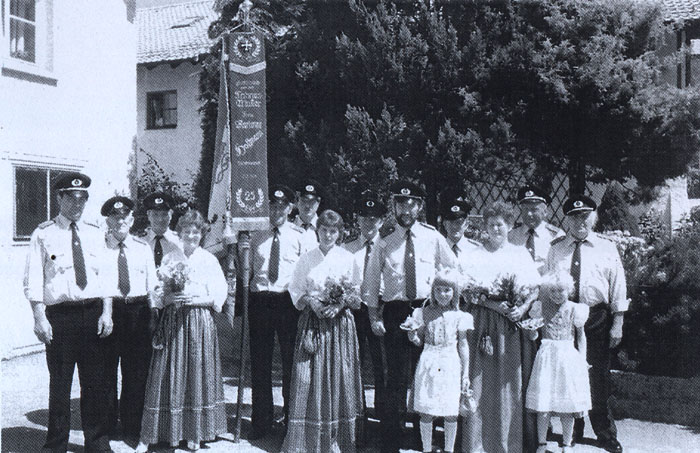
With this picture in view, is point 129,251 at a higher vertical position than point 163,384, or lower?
higher

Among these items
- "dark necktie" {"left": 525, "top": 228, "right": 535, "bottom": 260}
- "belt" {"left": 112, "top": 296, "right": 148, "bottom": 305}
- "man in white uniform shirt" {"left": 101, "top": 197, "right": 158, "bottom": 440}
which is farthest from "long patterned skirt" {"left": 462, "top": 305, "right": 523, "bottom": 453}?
"belt" {"left": 112, "top": 296, "right": 148, "bottom": 305}

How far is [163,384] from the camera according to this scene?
6.12m

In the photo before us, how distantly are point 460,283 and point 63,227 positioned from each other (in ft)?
11.1

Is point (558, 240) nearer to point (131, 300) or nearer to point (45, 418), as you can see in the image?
point (131, 300)

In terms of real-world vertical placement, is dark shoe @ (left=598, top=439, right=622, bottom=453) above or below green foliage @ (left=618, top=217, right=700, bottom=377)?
below

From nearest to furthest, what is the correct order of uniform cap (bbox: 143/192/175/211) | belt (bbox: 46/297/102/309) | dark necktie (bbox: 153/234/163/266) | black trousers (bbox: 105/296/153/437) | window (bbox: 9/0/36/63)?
belt (bbox: 46/297/102/309)
black trousers (bbox: 105/296/153/437)
uniform cap (bbox: 143/192/175/211)
dark necktie (bbox: 153/234/163/266)
window (bbox: 9/0/36/63)

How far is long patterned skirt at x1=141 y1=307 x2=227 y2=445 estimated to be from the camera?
608 centimetres

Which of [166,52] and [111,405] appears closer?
[111,405]

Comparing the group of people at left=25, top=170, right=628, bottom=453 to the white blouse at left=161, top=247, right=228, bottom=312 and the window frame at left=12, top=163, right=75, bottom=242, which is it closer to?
the white blouse at left=161, top=247, right=228, bottom=312

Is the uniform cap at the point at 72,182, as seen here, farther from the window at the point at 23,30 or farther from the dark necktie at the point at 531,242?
the window at the point at 23,30

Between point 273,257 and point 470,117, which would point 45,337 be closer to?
point 273,257

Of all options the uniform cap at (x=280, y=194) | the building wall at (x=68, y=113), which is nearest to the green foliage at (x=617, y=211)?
the uniform cap at (x=280, y=194)

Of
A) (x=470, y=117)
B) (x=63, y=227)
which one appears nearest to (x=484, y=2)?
(x=470, y=117)

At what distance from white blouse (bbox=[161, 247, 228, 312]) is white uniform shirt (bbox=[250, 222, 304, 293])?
1.61 ft
